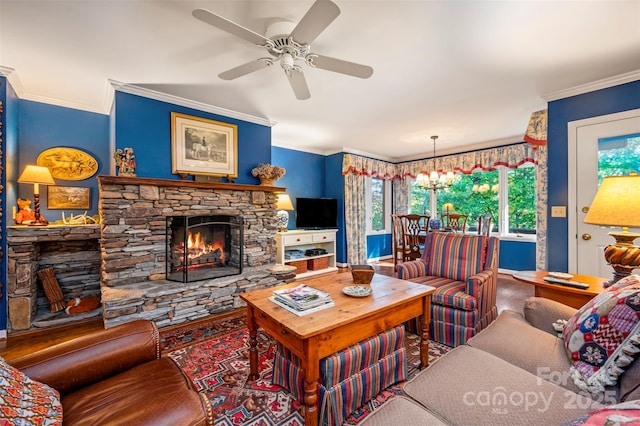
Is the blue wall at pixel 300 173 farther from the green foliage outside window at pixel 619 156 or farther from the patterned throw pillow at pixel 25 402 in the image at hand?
the patterned throw pillow at pixel 25 402

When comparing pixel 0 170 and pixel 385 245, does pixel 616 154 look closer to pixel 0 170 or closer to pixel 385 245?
pixel 385 245

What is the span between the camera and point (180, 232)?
10.5ft

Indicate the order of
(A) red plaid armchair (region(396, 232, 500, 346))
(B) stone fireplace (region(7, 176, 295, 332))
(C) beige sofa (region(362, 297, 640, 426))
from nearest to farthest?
1. (C) beige sofa (region(362, 297, 640, 426))
2. (A) red plaid armchair (region(396, 232, 500, 346))
3. (B) stone fireplace (region(7, 176, 295, 332))

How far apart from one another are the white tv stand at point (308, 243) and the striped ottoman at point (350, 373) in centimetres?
279

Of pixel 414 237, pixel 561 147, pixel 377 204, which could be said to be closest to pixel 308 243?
pixel 414 237

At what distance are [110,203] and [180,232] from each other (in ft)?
2.51

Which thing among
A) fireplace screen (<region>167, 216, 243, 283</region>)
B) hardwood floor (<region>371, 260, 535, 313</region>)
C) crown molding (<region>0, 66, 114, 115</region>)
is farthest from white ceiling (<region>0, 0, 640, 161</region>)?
hardwood floor (<region>371, 260, 535, 313</region>)

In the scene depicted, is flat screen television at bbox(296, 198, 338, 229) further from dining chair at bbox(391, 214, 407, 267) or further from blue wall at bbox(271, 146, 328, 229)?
dining chair at bbox(391, 214, 407, 267)

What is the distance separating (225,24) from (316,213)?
393 cm

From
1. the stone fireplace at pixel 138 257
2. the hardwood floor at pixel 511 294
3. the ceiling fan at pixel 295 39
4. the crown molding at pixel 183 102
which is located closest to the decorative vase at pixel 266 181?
the stone fireplace at pixel 138 257

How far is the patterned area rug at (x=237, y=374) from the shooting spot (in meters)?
1.51

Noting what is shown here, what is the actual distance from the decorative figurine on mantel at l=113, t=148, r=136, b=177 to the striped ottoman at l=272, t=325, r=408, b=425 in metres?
2.35

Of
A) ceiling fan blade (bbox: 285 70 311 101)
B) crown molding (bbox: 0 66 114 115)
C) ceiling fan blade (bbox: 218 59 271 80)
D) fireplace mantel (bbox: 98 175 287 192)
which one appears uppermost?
crown molding (bbox: 0 66 114 115)

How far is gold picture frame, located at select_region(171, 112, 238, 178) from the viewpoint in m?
3.08
